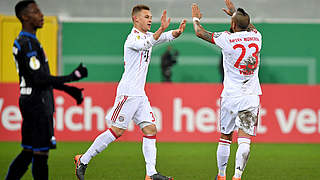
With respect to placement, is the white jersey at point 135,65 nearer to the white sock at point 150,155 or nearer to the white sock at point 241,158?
the white sock at point 150,155

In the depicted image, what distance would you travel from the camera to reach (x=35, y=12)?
638 cm

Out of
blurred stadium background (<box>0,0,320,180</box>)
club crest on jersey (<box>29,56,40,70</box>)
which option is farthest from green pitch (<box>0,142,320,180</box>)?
club crest on jersey (<box>29,56,40,70</box>)

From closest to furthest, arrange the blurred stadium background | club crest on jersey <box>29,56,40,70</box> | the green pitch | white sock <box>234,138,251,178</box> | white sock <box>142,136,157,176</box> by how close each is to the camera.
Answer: club crest on jersey <box>29,56,40,70</box>
white sock <box>234,138,251,178</box>
white sock <box>142,136,157,176</box>
the green pitch
the blurred stadium background

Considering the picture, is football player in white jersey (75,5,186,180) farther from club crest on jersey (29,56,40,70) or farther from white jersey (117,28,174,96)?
club crest on jersey (29,56,40,70)

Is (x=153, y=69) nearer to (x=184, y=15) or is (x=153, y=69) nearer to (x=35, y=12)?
(x=184, y=15)

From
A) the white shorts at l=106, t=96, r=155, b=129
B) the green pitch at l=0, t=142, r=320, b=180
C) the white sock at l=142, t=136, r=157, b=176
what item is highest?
the white shorts at l=106, t=96, r=155, b=129

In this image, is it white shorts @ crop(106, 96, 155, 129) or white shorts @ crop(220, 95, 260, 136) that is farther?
white shorts @ crop(106, 96, 155, 129)

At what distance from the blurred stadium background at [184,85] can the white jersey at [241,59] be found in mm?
1563

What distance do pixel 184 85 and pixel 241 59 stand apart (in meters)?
6.91

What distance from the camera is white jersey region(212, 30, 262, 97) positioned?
7773 mm

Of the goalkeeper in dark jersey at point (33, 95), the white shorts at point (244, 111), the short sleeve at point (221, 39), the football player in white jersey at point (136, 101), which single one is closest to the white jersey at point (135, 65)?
the football player in white jersey at point (136, 101)

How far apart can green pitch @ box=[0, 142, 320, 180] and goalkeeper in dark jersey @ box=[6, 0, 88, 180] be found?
2.32 metres

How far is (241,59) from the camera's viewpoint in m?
7.79

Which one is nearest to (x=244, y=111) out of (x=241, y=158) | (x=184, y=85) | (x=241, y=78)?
(x=241, y=78)
